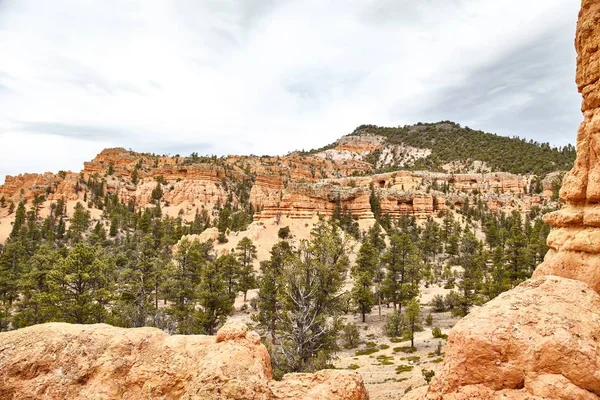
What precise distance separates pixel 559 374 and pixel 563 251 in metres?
3.84

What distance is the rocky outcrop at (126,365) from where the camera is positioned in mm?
5988

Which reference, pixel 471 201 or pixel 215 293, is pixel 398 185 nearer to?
pixel 471 201

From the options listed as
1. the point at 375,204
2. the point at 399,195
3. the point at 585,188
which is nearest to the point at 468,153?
the point at 399,195

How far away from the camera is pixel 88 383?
6176 millimetres

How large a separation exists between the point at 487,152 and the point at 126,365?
153627mm

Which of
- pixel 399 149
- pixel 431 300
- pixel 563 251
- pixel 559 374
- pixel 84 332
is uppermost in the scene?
pixel 399 149

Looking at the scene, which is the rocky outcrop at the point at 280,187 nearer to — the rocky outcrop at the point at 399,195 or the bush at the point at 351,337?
the rocky outcrop at the point at 399,195

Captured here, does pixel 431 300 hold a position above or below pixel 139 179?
below

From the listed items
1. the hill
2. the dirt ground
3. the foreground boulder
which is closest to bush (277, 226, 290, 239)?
the dirt ground

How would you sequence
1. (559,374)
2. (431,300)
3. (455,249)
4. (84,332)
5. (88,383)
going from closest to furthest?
(559,374)
(88,383)
(84,332)
(431,300)
(455,249)

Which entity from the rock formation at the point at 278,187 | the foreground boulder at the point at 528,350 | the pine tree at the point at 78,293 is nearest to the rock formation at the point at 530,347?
the foreground boulder at the point at 528,350

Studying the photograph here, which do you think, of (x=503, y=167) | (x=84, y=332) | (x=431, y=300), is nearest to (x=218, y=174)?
(x=431, y=300)

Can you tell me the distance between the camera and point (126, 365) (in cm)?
640

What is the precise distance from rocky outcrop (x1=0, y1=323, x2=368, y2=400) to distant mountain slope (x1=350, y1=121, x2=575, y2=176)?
4949 inches
